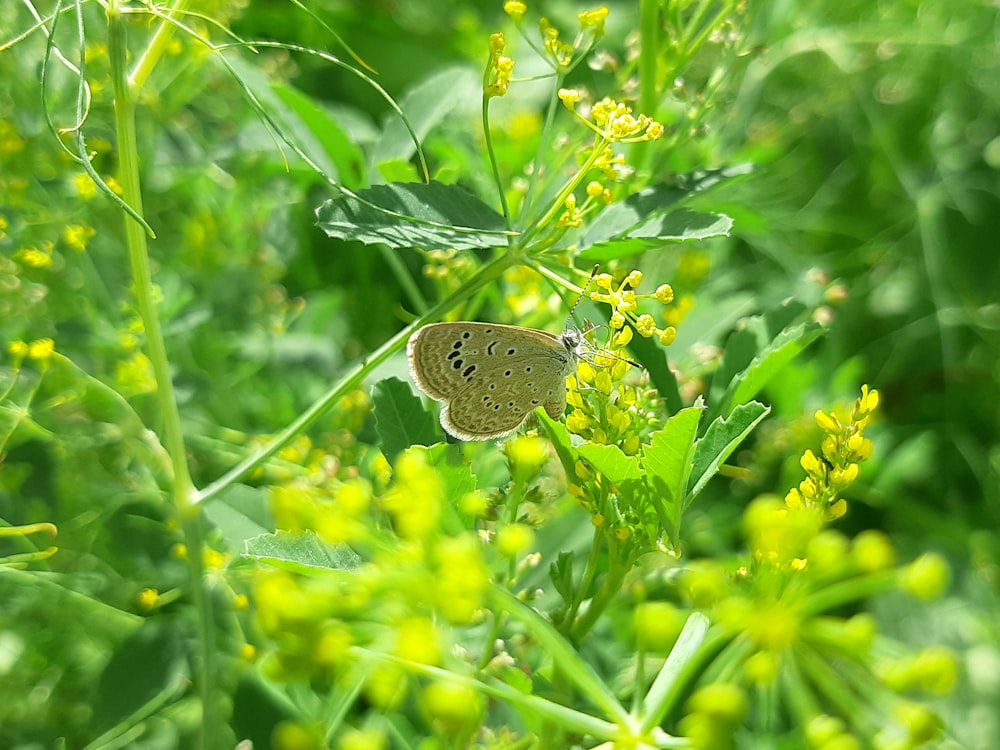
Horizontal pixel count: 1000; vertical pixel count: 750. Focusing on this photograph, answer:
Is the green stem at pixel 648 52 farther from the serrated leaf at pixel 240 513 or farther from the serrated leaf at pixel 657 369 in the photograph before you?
the serrated leaf at pixel 240 513

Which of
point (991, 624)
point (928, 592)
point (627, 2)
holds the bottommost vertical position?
point (991, 624)

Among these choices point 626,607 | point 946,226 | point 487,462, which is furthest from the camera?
point 946,226

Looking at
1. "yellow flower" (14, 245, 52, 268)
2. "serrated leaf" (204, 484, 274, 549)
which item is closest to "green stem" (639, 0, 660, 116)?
"serrated leaf" (204, 484, 274, 549)

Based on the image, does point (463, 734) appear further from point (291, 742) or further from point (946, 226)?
point (946, 226)

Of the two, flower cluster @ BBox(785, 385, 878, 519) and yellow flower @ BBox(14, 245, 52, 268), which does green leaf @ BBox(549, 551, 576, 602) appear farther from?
yellow flower @ BBox(14, 245, 52, 268)

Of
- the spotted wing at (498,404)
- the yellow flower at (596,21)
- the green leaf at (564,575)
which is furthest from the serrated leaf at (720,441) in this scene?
the yellow flower at (596,21)

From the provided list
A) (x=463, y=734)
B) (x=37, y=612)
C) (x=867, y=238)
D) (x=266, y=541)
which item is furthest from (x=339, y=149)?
(x=867, y=238)
